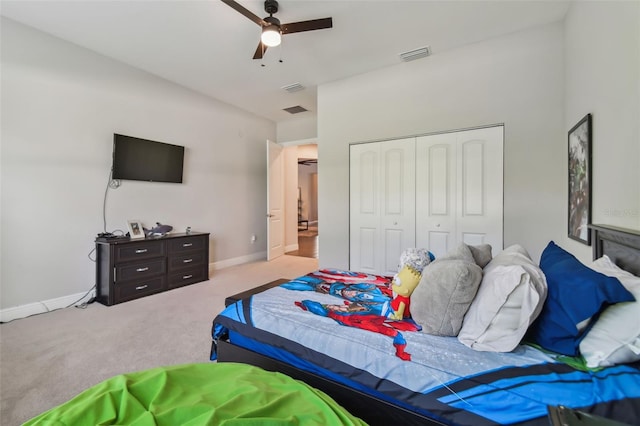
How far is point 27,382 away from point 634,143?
3.87 meters

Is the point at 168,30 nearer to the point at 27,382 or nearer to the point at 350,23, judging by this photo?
the point at 350,23

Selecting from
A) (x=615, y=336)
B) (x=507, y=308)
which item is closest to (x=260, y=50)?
(x=507, y=308)

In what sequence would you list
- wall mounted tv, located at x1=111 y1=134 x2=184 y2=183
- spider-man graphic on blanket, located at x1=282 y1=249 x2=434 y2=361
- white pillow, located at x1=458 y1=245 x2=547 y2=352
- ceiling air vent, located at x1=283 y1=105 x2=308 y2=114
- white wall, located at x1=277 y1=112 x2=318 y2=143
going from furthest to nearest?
white wall, located at x1=277 y1=112 x2=318 y2=143 < ceiling air vent, located at x1=283 y1=105 x2=308 y2=114 < wall mounted tv, located at x1=111 y1=134 x2=184 y2=183 < spider-man graphic on blanket, located at x1=282 y1=249 x2=434 y2=361 < white pillow, located at x1=458 y1=245 x2=547 y2=352

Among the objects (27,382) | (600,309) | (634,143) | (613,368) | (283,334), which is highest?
(634,143)

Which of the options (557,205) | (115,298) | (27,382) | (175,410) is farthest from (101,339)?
(557,205)

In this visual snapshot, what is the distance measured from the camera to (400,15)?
8.86ft

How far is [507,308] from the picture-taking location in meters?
→ 1.10

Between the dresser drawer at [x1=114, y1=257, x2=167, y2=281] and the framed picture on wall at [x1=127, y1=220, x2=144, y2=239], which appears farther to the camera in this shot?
the framed picture on wall at [x1=127, y1=220, x2=144, y2=239]

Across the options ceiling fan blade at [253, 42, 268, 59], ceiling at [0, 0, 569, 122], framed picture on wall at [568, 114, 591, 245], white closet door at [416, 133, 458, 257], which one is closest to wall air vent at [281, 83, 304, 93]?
ceiling at [0, 0, 569, 122]

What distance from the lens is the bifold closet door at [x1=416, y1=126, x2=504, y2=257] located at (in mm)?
3092

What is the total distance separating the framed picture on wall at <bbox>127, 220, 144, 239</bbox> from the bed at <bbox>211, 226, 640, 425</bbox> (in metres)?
2.81

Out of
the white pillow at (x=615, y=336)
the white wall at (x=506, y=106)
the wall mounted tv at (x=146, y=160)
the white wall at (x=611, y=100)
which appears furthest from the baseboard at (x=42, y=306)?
the white wall at (x=611, y=100)

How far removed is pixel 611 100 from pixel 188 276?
4.62m

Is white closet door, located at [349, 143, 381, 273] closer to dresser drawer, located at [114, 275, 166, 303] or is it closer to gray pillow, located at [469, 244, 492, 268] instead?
gray pillow, located at [469, 244, 492, 268]
